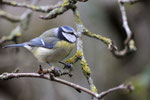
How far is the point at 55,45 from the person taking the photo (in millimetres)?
2475

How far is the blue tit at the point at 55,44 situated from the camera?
2.40 meters

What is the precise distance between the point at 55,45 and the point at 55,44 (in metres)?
0.02

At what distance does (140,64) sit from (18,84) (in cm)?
200

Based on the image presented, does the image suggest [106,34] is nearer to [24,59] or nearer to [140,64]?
[140,64]

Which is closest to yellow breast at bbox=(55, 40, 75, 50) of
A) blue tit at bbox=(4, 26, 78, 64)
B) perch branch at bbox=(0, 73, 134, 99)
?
blue tit at bbox=(4, 26, 78, 64)

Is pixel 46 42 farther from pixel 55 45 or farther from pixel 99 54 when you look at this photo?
pixel 99 54

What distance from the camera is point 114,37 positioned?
431cm

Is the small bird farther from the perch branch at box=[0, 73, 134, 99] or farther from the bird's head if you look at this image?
the perch branch at box=[0, 73, 134, 99]

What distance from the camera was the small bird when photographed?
94.3 inches

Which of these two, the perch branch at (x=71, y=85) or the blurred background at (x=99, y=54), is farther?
the blurred background at (x=99, y=54)

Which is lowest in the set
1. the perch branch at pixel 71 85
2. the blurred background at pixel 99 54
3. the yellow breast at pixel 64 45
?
the blurred background at pixel 99 54

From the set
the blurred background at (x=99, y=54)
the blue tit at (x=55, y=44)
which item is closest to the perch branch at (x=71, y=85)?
the blue tit at (x=55, y=44)

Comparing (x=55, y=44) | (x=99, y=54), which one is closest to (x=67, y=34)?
(x=55, y=44)

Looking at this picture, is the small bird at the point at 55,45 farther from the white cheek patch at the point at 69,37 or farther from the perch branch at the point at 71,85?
the perch branch at the point at 71,85
